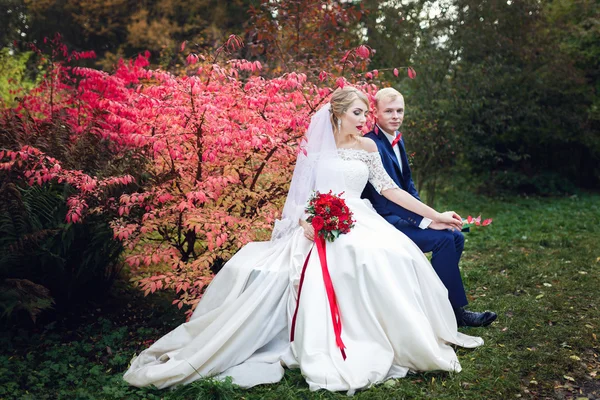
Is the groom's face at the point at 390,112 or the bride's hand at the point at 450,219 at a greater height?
the groom's face at the point at 390,112

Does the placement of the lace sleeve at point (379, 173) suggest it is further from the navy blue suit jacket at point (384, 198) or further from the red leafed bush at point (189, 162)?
the red leafed bush at point (189, 162)

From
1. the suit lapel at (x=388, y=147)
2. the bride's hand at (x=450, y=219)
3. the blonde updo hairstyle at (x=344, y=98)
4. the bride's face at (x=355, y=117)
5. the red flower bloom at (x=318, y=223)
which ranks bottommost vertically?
the bride's hand at (x=450, y=219)

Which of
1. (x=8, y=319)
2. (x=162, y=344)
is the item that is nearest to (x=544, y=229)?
(x=162, y=344)

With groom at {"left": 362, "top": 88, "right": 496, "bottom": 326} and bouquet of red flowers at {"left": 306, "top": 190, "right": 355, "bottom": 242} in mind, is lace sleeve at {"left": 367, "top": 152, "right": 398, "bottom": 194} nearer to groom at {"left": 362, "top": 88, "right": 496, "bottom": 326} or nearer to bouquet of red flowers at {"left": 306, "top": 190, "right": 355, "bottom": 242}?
groom at {"left": 362, "top": 88, "right": 496, "bottom": 326}

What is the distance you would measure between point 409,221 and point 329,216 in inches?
37.1

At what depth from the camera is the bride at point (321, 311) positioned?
369cm

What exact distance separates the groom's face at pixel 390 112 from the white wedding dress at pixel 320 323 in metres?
0.97

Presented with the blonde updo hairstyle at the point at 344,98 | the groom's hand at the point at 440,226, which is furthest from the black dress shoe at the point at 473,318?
the blonde updo hairstyle at the point at 344,98

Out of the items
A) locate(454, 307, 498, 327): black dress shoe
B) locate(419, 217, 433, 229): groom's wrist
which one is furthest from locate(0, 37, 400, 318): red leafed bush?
locate(454, 307, 498, 327): black dress shoe

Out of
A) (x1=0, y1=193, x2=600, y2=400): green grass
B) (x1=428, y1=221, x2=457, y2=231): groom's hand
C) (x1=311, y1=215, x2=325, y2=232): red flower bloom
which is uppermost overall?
(x1=311, y1=215, x2=325, y2=232): red flower bloom

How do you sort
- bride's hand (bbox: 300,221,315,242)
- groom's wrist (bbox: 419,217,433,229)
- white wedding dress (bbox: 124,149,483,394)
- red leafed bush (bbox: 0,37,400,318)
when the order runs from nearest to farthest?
white wedding dress (bbox: 124,149,483,394)
bride's hand (bbox: 300,221,315,242)
red leafed bush (bbox: 0,37,400,318)
groom's wrist (bbox: 419,217,433,229)

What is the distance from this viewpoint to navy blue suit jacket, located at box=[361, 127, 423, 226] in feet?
15.3

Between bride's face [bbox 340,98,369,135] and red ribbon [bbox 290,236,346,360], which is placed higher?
bride's face [bbox 340,98,369,135]

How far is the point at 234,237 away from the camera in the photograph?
466 cm
